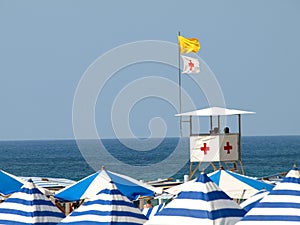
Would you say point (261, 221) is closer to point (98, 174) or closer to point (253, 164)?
point (98, 174)

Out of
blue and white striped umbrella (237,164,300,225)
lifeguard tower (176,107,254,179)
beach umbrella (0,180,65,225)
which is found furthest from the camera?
lifeguard tower (176,107,254,179)

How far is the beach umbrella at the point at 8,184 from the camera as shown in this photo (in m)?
13.9

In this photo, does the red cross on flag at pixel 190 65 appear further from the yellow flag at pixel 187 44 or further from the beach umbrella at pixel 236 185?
the beach umbrella at pixel 236 185

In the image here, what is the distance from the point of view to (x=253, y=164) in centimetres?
7212

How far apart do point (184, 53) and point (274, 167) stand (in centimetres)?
4674

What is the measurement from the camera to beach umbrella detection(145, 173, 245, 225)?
811 cm

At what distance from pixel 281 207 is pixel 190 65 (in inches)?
507

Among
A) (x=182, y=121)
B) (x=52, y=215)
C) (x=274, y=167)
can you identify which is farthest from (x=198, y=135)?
(x=274, y=167)

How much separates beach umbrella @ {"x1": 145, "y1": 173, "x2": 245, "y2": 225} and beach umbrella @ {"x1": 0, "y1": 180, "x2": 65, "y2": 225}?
2168 millimetres

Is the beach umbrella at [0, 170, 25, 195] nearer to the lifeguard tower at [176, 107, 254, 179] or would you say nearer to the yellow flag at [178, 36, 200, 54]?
the lifeguard tower at [176, 107, 254, 179]

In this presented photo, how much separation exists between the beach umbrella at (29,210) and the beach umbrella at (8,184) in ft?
12.0

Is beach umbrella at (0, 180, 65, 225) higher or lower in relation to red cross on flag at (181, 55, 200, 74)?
lower

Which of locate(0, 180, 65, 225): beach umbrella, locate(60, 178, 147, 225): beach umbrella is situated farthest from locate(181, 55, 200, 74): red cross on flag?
locate(60, 178, 147, 225): beach umbrella

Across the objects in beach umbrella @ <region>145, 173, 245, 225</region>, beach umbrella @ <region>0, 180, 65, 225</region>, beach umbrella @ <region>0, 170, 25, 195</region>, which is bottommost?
beach umbrella @ <region>0, 170, 25, 195</region>
